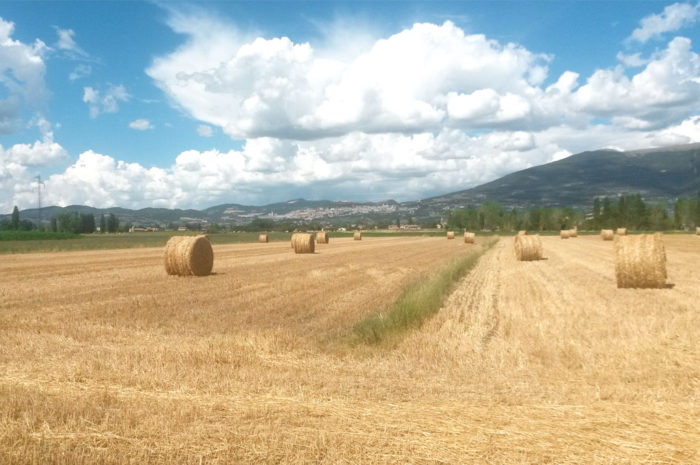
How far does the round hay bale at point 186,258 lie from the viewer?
23.3m

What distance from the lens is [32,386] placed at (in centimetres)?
750

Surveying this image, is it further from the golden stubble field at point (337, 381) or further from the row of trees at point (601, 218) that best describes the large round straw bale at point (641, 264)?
the row of trees at point (601, 218)

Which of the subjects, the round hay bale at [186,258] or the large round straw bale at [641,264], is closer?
the large round straw bale at [641,264]

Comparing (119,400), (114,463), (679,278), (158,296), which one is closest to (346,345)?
(119,400)

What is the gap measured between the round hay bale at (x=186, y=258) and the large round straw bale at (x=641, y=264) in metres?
15.7

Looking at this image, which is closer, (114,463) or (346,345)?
(114,463)

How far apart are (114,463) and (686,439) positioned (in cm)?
535

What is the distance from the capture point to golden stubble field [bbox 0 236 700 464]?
5.39m

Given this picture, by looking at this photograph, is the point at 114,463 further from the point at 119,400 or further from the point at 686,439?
the point at 686,439

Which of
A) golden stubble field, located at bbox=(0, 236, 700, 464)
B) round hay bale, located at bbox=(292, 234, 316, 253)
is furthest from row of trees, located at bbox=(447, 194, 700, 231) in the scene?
golden stubble field, located at bbox=(0, 236, 700, 464)

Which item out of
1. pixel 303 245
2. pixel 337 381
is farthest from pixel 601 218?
pixel 337 381

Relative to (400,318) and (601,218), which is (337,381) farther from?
(601,218)

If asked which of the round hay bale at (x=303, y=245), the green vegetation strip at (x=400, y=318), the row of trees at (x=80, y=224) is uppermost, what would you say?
the row of trees at (x=80, y=224)

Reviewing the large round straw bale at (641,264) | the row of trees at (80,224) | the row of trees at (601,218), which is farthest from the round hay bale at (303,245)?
the row of trees at (601,218)
